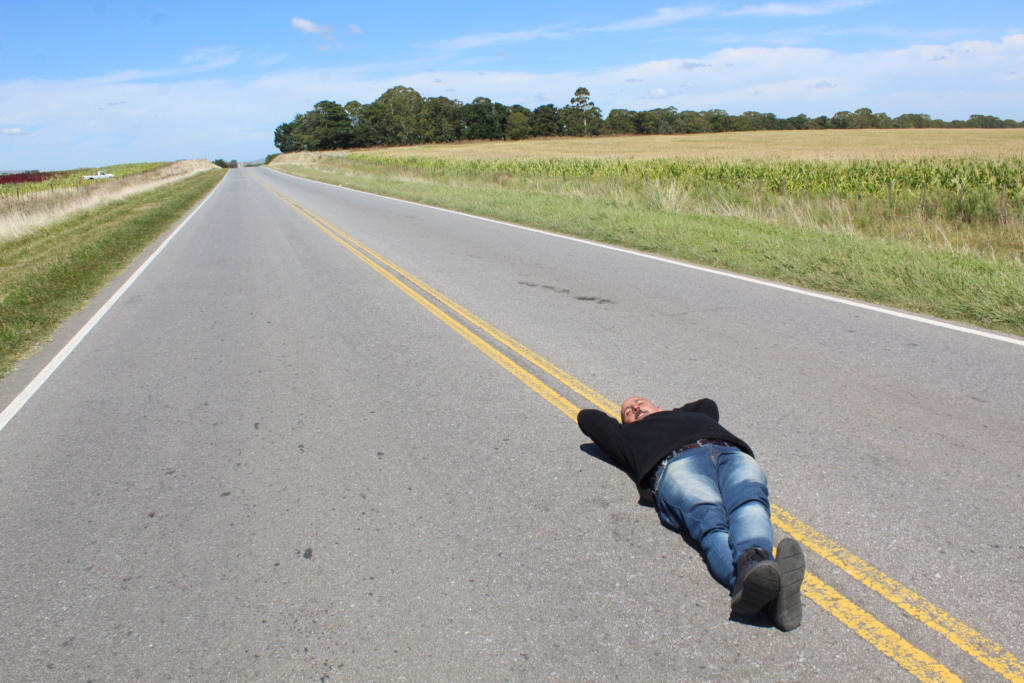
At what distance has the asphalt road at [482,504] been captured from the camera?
8.59ft

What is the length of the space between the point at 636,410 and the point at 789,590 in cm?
151

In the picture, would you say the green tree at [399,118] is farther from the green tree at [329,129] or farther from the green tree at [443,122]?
the green tree at [329,129]

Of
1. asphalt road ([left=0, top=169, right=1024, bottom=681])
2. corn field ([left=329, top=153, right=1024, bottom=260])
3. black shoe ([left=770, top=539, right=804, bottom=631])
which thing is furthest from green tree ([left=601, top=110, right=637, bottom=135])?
black shoe ([left=770, top=539, right=804, bottom=631])

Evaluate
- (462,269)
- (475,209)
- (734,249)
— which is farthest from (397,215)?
(734,249)

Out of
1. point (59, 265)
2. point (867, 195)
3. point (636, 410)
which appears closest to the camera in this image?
point (636, 410)

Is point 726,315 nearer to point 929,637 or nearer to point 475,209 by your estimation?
point 929,637

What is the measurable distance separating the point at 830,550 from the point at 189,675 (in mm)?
2643

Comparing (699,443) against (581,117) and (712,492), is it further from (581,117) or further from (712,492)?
(581,117)

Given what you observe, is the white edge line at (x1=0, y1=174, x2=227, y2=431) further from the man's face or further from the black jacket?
the man's face

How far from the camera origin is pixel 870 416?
457cm

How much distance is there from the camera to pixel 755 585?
2.58 meters

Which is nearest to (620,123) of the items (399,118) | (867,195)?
(399,118)

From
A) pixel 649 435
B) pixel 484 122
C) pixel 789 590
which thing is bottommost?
pixel 789 590

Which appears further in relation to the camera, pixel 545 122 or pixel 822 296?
pixel 545 122
